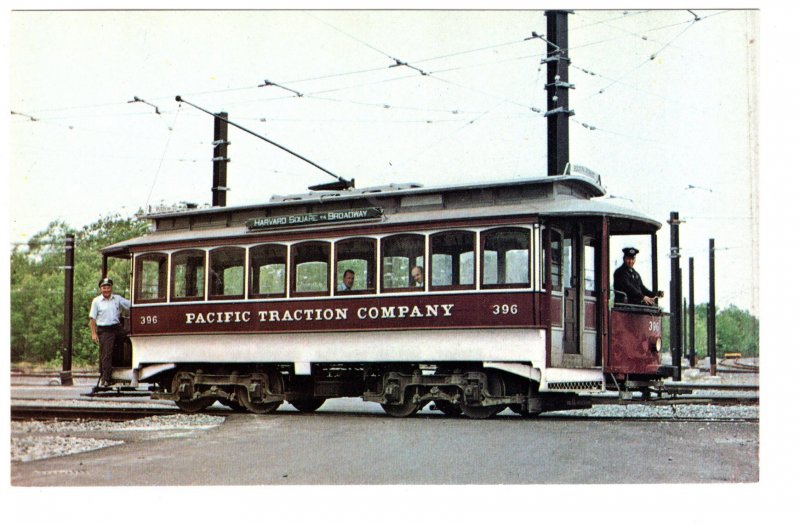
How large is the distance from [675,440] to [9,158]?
26.9 ft

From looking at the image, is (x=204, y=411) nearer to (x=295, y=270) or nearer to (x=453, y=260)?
(x=295, y=270)

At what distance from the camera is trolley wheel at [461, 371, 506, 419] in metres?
14.0

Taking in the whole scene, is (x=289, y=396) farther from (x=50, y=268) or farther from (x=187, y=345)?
(x=50, y=268)

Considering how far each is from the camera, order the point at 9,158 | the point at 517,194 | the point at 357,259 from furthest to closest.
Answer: the point at 357,259, the point at 517,194, the point at 9,158

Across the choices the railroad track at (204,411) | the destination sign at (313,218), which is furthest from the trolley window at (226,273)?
the railroad track at (204,411)

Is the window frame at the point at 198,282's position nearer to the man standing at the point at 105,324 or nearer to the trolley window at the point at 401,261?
the man standing at the point at 105,324

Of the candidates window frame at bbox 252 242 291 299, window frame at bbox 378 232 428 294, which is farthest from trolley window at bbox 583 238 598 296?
window frame at bbox 252 242 291 299

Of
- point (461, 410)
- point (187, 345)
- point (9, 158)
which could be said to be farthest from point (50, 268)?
point (461, 410)

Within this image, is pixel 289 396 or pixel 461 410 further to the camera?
pixel 289 396

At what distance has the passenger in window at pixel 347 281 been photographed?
1477 centimetres

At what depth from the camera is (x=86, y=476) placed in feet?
32.5

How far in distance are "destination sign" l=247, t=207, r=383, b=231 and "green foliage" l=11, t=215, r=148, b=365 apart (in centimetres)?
303

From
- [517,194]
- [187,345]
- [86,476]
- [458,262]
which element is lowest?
[86,476]

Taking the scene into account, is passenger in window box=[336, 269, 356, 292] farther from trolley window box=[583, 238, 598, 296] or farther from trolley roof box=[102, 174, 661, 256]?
trolley window box=[583, 238, 598, 296]
